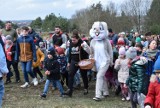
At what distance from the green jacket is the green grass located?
5.97 ft

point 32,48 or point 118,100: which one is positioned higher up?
point 32,48

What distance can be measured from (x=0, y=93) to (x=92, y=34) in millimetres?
3524

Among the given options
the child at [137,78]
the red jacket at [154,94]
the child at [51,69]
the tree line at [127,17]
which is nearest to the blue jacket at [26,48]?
the child at [51,69]

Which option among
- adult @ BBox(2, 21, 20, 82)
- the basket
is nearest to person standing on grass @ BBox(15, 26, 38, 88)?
adult @ BBox(2, 21, 20, 82)

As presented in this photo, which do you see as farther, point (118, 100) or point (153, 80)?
point (118, 100)

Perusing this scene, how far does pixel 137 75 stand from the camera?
718 cm

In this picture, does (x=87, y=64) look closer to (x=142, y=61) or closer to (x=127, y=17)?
(x=142, y=61)

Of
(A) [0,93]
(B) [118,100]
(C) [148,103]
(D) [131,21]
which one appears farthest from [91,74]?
(D) [131,21]

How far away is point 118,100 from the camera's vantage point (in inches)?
389

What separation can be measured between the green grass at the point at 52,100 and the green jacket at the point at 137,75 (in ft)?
5.97

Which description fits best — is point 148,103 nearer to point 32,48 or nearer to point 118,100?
point 118,100

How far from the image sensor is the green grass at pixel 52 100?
30.1 ft

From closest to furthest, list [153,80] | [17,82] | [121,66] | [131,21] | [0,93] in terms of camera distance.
A: [153,80]
[0,93]
[121,66]
[17,82]
[131,21]

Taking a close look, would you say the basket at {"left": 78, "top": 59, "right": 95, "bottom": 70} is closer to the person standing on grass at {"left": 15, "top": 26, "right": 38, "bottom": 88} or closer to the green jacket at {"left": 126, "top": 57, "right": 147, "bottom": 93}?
the person standing on grass at {"left": 15, "top": 26, "right": 38, "bottom": 88}
